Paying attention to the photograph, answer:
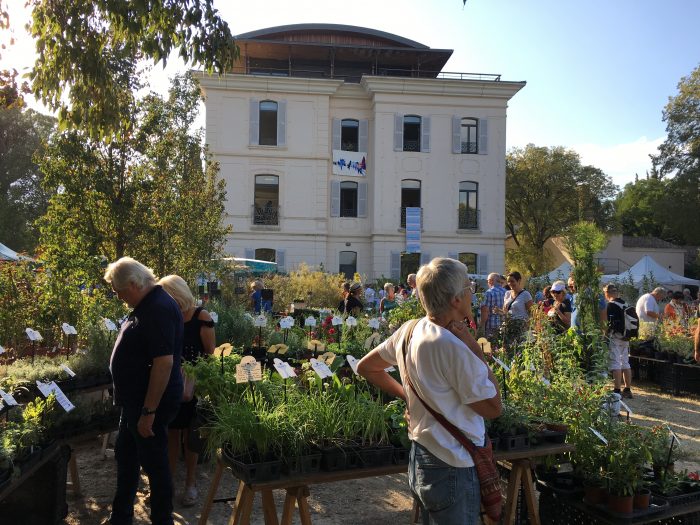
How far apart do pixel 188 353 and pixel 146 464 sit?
3.68 feet

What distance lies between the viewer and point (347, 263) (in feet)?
79.2

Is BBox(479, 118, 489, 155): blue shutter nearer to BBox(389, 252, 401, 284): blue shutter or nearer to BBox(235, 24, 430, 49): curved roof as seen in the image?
BBox(235, 24, 430, 49): curved roof

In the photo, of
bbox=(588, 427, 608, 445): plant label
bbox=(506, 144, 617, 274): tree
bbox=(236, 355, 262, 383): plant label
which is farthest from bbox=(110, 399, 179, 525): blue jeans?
bbox=(506, 144, 617, 274): tree

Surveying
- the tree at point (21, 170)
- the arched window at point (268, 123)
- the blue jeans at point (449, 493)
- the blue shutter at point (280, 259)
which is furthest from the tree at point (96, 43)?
the tree at point (21, 170)

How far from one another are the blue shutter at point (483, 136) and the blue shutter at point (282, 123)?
26.2 feet

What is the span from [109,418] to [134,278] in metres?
1.85

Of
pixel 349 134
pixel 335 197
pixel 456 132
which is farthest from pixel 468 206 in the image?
pixel 349 134

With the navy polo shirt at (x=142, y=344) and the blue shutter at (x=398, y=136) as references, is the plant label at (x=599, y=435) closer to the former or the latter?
the navy polo shirt at (x=142, y=344)

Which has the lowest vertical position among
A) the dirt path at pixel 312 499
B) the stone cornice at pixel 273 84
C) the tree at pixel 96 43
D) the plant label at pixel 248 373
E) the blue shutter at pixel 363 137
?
the dirt path at pixel 312 499

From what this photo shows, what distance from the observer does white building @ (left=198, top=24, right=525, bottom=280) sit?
23344 mm

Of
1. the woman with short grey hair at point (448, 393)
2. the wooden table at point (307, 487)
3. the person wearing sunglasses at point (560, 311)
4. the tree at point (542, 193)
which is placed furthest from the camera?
the tree at point (542, 193)

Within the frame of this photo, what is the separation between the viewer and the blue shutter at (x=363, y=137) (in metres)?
24.2

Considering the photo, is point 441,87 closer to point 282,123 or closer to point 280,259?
point 282,123

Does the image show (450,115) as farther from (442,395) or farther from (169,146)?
(442,395)
